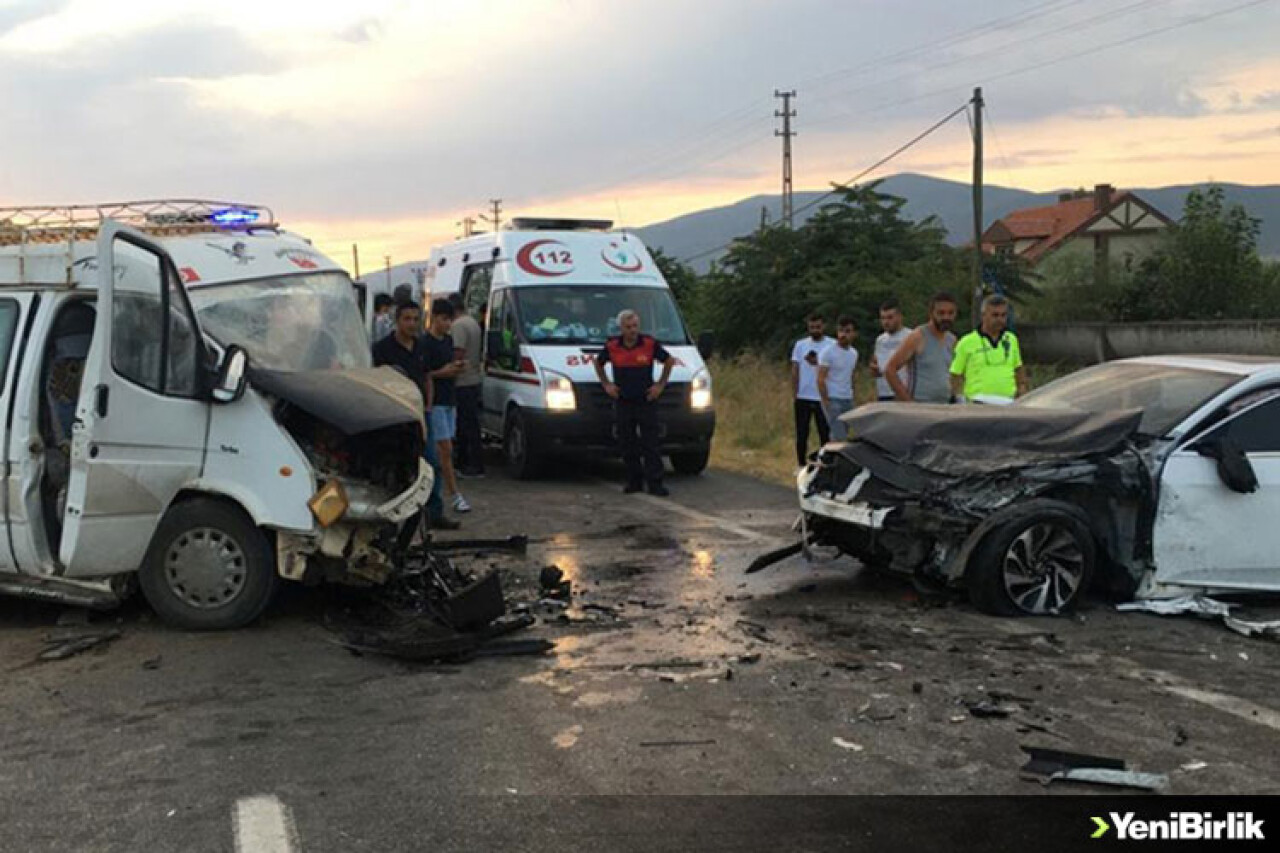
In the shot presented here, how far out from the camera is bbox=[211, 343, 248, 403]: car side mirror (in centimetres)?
569

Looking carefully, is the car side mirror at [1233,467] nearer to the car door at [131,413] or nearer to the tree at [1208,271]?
the car door at [131,413]

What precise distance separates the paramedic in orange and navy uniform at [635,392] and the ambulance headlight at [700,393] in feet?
2.31

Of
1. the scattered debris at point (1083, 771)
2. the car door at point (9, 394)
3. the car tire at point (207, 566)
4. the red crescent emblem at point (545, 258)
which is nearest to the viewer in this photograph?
the scattered debris at point (1083, 771)

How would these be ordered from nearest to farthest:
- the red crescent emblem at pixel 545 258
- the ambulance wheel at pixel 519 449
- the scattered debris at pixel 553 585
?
the scattered debris at pixel 553 585
the ambulance wheel at pixel 519 449
the red crescent emblem at pixel 545 258

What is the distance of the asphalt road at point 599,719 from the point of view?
377cm

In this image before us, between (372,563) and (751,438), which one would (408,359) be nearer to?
(372,563)

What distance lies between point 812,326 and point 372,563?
654 cm

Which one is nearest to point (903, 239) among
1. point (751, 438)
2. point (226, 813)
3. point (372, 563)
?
point (751, 438)

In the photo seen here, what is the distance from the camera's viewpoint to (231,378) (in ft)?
18.7

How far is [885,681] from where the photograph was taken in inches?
202

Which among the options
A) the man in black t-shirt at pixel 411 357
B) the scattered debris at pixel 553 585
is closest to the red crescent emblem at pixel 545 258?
the man in black t-shirt at pixel 411 357

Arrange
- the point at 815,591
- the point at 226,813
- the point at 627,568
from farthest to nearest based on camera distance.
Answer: the point at 627,568 → the point at 815,591 → the point at 226,813

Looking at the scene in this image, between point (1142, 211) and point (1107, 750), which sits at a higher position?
point (1142, 211)

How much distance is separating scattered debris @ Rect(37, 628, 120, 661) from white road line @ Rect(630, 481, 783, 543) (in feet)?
14.9
